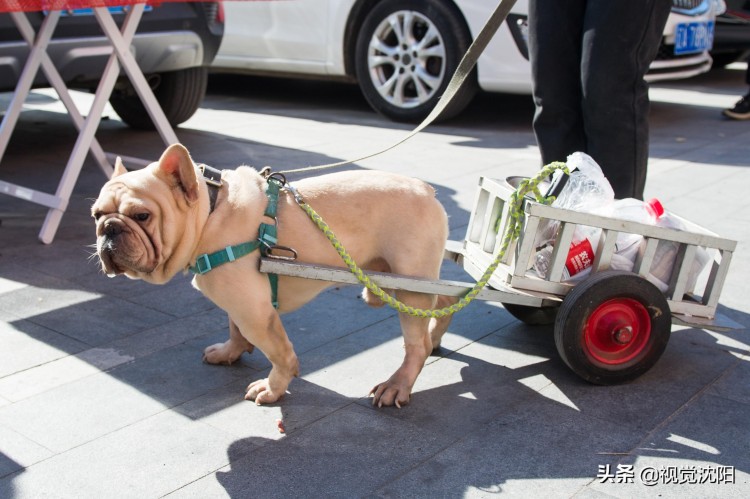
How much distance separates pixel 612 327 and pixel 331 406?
103 centimetres

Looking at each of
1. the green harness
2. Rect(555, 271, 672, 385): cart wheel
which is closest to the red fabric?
the green harness

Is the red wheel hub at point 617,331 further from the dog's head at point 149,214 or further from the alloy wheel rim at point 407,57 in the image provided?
the alloy wheel rim at point 407,57

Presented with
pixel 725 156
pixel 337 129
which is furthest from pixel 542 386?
pixel 337 129

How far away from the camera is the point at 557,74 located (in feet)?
12.5

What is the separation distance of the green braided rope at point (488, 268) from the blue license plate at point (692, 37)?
5.22 m

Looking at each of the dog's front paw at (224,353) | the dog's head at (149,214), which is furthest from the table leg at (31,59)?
the dog's head at (149,214)

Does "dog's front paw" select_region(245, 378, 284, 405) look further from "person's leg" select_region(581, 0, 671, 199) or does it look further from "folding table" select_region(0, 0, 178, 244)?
"folding table" select_region(0, 0, 178, 244)

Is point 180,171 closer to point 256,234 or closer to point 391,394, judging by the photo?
point 256,234

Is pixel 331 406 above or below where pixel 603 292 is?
below

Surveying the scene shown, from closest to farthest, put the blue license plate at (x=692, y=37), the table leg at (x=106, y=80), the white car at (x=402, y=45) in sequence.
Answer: the table leg at (x=106, y=80) < the white car at (x=402, y=45) < the blue license plate at (x=692, y=37)

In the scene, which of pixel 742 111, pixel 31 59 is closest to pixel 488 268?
pixel 31 59

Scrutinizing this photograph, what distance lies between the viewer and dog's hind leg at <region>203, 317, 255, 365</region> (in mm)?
3350

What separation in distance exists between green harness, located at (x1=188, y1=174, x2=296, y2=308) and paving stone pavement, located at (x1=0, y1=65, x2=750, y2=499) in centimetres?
51

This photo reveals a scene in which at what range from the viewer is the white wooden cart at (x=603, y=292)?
3.08 meters
